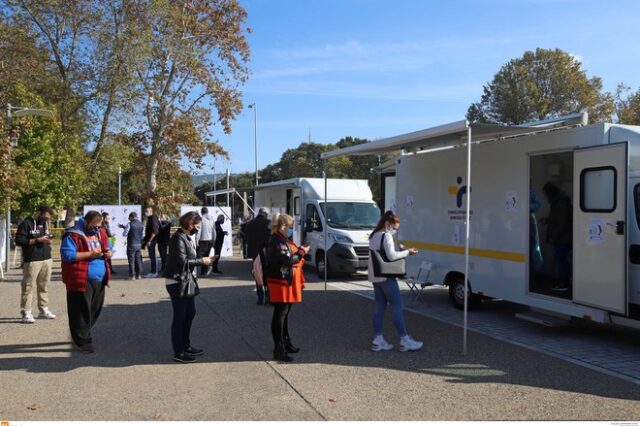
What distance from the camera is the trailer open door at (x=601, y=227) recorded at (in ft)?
20.6

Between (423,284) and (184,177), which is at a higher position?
(184,177)

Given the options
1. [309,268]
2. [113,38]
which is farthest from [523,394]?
[113,38]

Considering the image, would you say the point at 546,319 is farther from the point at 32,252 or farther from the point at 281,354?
the point at 32,252

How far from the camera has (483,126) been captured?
22.9ft

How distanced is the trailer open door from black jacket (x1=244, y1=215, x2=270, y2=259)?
517cm

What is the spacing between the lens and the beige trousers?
8266 millimetres

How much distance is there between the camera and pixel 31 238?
8.23 meters

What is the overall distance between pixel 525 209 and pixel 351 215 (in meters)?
6.96

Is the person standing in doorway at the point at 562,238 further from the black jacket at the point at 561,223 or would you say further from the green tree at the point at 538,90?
the green tree at the point at 538,90

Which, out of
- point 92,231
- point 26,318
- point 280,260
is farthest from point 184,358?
point 26,318

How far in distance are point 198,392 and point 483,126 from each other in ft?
15.0

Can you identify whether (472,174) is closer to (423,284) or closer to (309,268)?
(423,284)

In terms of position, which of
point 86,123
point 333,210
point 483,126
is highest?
point 86,123

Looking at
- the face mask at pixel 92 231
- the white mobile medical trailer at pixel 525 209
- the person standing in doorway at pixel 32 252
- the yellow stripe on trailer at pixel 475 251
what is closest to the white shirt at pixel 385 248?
the white mobile medical trailer at pixel 525 209
